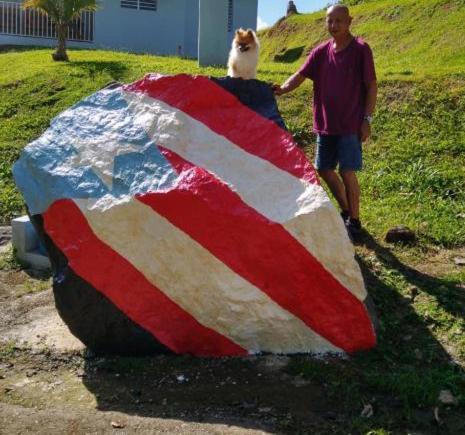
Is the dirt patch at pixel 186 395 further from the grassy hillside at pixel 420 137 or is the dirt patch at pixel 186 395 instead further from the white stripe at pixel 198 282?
the grassy hillside at pixel 420 137

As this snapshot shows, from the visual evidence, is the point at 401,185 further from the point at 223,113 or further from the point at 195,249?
the point at 195,249

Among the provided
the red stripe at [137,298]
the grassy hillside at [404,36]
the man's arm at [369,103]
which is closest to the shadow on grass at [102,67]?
the grassy hillside at [404,36]

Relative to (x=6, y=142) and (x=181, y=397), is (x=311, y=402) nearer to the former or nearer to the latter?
(x=181, y=397)

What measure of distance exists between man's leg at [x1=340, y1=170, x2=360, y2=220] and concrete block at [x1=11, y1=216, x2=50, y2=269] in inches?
90.0

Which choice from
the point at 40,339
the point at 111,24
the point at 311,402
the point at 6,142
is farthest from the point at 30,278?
the point at 111,24

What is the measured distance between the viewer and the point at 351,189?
4.79 meters

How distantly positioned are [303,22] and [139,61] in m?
9.17

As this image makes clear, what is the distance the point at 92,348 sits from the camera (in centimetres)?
366

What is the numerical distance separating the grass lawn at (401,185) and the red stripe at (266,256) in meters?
0.20

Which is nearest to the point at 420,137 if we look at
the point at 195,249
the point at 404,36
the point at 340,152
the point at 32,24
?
the point at 340,152

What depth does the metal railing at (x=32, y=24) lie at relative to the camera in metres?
19.5

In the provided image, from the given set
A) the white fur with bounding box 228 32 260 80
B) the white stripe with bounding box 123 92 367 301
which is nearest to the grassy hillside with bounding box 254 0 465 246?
the white fur with bounding box 228 32 260 80

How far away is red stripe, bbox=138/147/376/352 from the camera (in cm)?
341

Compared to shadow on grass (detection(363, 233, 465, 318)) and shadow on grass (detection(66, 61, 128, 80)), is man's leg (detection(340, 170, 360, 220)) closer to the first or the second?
shadow on grass (detection(363, 233, 465, 318))
